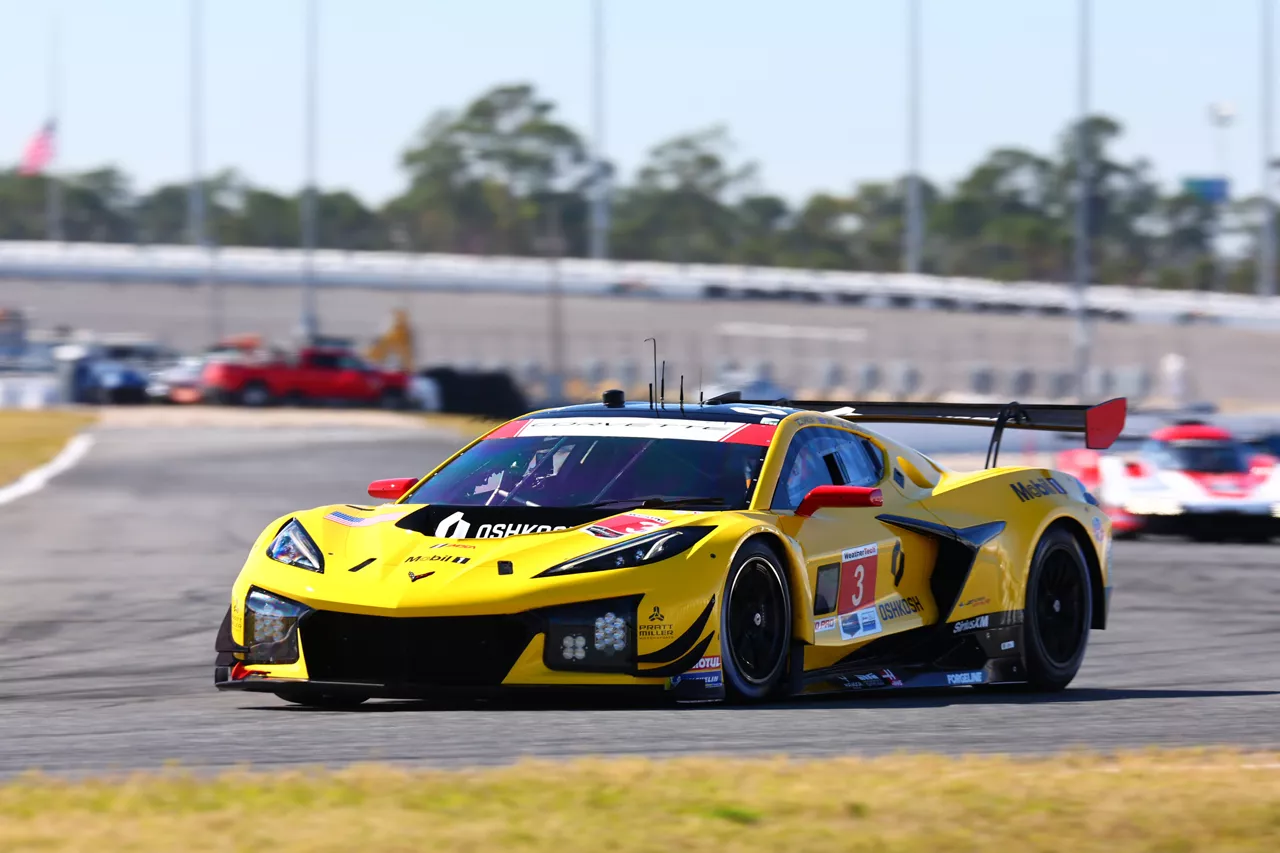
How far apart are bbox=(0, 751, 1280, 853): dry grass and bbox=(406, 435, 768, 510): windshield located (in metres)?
2.30

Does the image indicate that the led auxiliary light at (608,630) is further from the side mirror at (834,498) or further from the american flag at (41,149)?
the american flag at (41,149)

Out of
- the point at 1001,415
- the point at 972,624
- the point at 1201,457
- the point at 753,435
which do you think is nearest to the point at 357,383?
the point at 1201,457

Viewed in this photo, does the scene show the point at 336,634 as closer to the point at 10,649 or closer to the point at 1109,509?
the point at 10,649

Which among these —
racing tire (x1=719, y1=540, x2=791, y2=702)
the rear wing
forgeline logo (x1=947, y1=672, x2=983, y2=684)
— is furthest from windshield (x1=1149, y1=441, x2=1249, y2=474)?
racing tire (x1=719, y1=540, x2=791, y2=702)

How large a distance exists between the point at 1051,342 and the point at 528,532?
254 feet

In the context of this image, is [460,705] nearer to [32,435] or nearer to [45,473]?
[45,473]

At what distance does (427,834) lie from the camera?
4.85 meters

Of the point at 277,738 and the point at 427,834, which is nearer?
the point at 427,834

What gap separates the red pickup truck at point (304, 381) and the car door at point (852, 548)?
1610 inches

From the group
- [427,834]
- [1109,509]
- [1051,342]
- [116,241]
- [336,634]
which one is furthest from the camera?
[116,241]

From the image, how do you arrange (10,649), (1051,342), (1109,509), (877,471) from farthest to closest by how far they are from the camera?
(1051,342) < (1109,509) < (10,649) < (877,471)

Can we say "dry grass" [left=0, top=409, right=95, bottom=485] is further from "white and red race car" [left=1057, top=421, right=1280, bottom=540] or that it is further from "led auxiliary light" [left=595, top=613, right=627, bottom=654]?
"led auxiliary light" [left=595, top=613, right=627, bottom=654]

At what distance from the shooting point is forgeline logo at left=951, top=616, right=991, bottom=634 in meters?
9.08

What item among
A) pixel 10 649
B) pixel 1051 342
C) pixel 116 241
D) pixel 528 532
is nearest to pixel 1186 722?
pixel 528 532
